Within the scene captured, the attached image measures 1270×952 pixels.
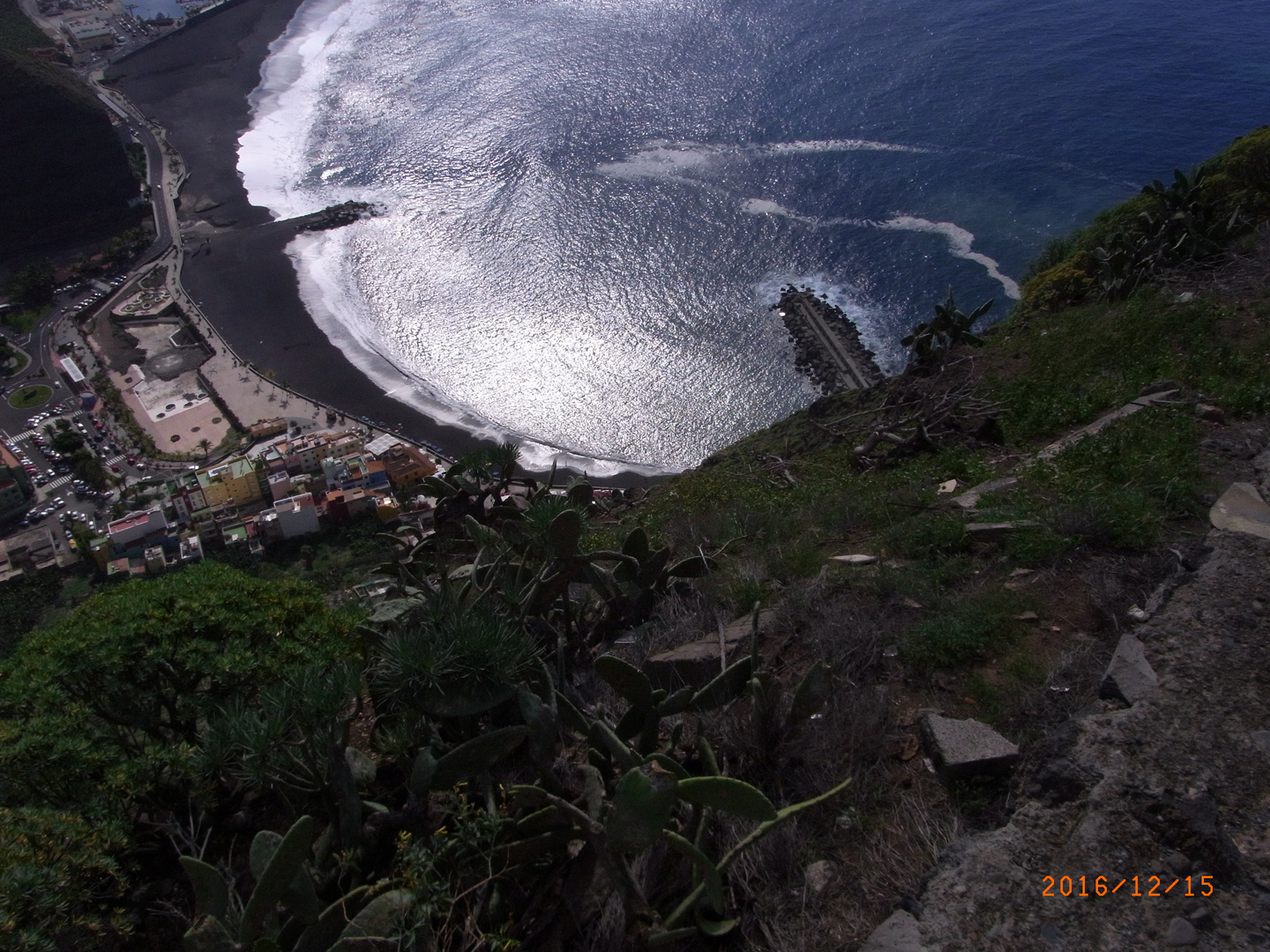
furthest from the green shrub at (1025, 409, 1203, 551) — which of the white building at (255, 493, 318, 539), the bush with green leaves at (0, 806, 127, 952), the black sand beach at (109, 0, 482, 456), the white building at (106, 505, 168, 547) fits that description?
the white building at (106, 505, 168, 547)

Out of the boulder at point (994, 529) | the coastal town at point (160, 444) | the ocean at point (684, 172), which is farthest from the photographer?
the ocean at point (684, 172)

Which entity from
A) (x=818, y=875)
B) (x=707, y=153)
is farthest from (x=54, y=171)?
(x=818, y=875)

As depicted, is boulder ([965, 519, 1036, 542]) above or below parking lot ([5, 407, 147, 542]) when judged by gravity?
above

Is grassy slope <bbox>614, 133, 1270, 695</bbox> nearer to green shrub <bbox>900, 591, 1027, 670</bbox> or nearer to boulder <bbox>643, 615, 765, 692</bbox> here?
green shrub <bbox>900, 591, 1027, 670</bbox>

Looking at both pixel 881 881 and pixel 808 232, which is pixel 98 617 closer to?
pixel 881 881

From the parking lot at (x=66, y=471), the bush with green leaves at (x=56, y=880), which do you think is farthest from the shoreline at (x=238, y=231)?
the bush with green leaves at (x=56, y=880)

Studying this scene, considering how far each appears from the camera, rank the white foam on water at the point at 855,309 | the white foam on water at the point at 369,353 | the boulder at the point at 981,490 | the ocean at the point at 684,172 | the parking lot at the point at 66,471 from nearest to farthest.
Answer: the boulder at the point at 981,490 → the white foam on water at the point at 369,353 → the parking lot at the point at 66,471 → the white foam on water at the point at 855,309 → the ocean at the point at 684,172

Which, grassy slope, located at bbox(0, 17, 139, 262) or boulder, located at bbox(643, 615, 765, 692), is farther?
grassy slope, located at bbox(0, 17, 139, 262)

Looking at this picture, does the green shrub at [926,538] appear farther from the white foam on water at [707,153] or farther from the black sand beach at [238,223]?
the white foam on water at [707,153]
